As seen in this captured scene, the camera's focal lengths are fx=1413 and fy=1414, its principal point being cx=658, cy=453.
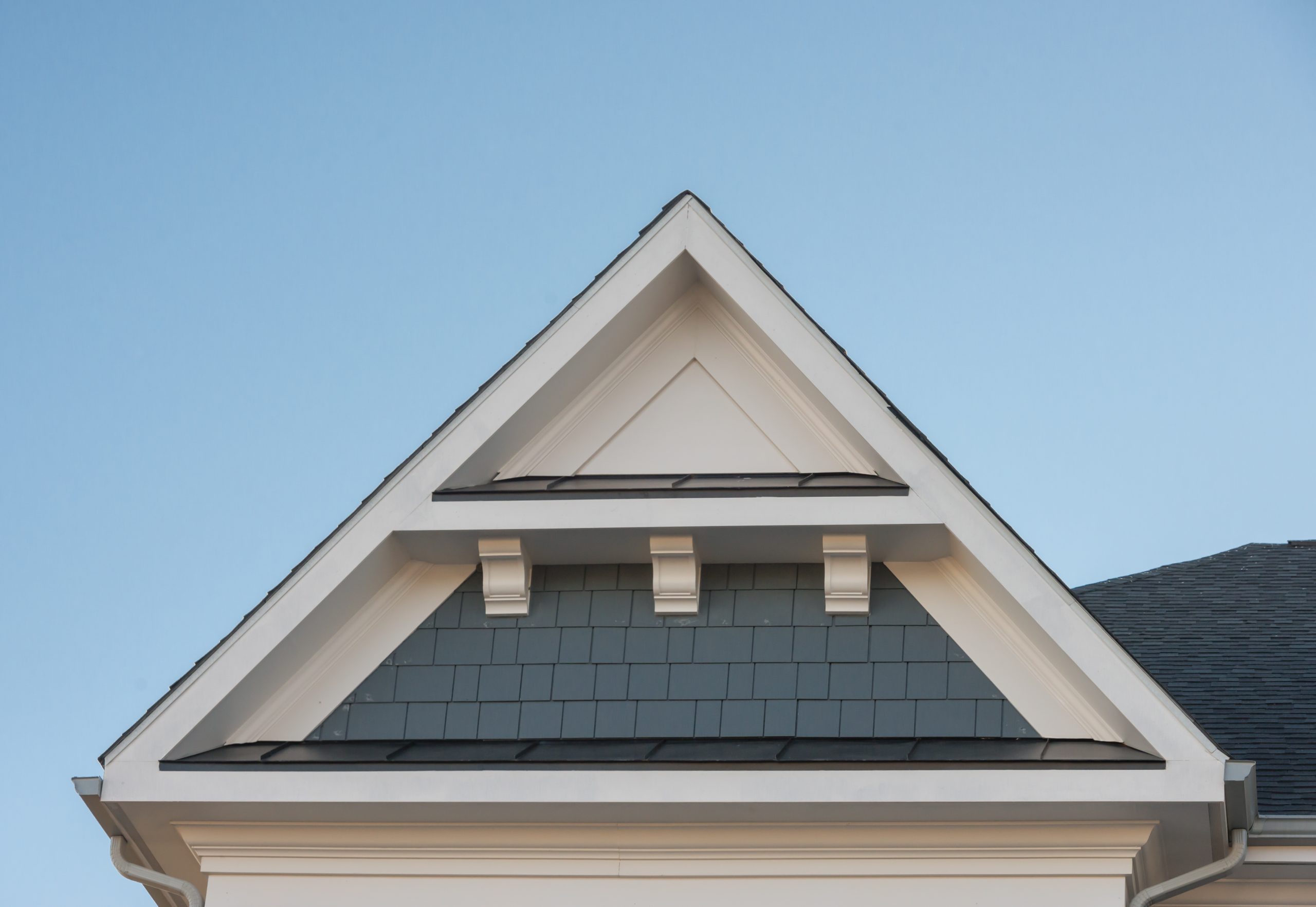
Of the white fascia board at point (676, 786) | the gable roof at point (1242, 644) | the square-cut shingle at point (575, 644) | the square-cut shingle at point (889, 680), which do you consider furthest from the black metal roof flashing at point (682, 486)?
the gable roof at point (1242, 644)

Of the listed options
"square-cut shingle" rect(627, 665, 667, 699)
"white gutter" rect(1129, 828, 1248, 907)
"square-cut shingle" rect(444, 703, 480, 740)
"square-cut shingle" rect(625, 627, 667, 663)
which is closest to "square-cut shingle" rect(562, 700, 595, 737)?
"square-cut shingle" rect(627, 665, 667, 699)

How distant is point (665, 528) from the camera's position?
7578 millimetres

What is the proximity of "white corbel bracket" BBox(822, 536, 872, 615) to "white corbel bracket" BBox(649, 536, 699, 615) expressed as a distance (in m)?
0.71

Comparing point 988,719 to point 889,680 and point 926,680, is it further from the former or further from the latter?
point 889,680

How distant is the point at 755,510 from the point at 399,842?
8.23ft

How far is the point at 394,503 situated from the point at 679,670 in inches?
70.0

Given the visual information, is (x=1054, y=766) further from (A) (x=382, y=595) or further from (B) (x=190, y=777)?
(B) (x=190, y=777)

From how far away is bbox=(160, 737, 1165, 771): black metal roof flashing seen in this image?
22.3 feet

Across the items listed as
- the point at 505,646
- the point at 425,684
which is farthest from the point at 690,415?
the point at 425,684

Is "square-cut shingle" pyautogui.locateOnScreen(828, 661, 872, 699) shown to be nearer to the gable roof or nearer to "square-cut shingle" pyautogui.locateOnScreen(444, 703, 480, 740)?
"square-cut shingle" pyautogui.locateOnScreen(444, 703, 480, 740)

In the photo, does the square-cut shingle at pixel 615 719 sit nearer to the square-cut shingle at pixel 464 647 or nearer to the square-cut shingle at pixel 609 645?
the square-cut shingle at pixel 609 645

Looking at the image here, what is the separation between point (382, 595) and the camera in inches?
312

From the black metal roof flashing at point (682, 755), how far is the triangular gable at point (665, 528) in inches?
7.5

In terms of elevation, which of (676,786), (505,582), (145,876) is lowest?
(145,876)
